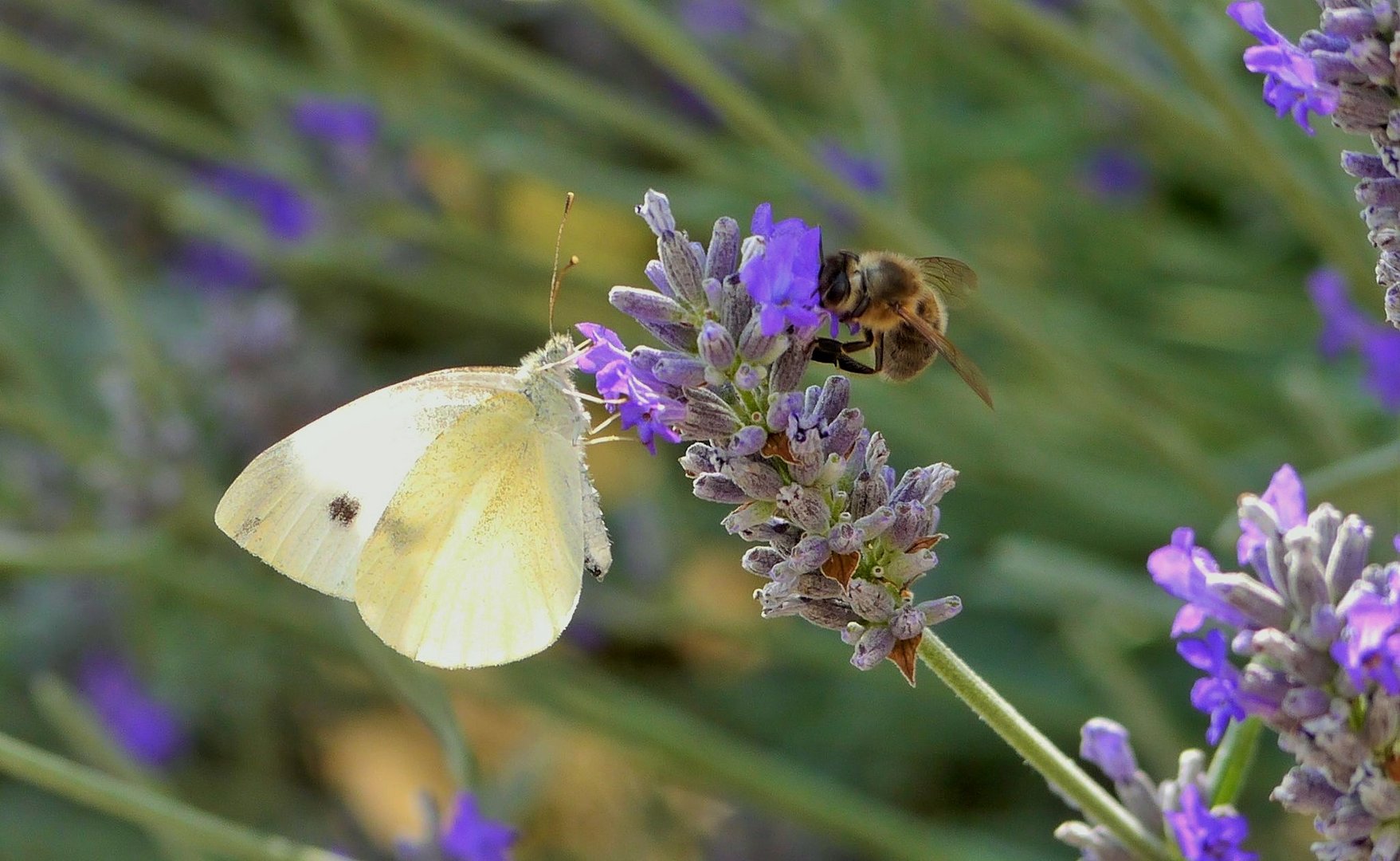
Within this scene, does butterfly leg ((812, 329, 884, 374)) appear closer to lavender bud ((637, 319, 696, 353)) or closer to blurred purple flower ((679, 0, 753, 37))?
lavender bud ((637, 319, 696, 353))

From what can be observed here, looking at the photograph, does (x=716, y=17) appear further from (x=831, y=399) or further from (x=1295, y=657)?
(x=1295, y=657)

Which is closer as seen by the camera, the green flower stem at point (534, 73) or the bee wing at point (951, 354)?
the bee wing at point (951, 354)

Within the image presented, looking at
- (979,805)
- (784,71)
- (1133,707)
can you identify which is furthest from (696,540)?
(1133,707)

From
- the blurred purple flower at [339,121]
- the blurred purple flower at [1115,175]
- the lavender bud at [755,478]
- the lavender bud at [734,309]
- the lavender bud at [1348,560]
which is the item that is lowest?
the lavender bud at [1348,560]

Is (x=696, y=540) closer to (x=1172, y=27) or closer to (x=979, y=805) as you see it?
(x=979, y=805)

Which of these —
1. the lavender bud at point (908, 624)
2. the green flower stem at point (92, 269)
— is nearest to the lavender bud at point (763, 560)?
the lavender bud at point (908, 624)

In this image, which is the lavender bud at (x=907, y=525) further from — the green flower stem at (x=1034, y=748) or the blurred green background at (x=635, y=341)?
the blurred green background at (x=635, y=341)
